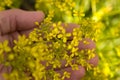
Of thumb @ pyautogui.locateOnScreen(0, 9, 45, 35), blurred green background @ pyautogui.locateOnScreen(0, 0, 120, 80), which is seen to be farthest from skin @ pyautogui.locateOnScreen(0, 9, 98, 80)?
blurred green background @ pyautogui.locateOnScreen(0, 0, 120, 80)

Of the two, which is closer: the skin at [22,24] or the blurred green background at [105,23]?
the skin at [22,24]

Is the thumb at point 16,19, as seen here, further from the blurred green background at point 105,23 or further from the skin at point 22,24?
the blurred green background at point 105,23

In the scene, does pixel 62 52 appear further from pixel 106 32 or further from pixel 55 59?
pixel 106 32


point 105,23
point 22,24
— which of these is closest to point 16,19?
point 22,24

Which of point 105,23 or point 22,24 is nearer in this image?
point 22,24

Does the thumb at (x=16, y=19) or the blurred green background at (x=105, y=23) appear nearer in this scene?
the thumb at (x=16, y=19)

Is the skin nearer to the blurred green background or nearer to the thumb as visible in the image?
the thumb

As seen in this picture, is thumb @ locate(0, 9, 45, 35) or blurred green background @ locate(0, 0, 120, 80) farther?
blurred green background @ locate(0, 0, 120, 80)

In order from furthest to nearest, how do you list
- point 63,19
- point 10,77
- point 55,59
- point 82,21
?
point 63,19 → point 82,21 → point 55,59 → point 10,77

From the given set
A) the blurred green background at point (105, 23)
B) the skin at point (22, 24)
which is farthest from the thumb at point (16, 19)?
the blurred green background at point (105, 23)

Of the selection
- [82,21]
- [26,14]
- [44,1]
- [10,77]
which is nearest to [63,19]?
[44,1]

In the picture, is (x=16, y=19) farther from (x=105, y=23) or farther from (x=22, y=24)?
(x=105, y=23)
